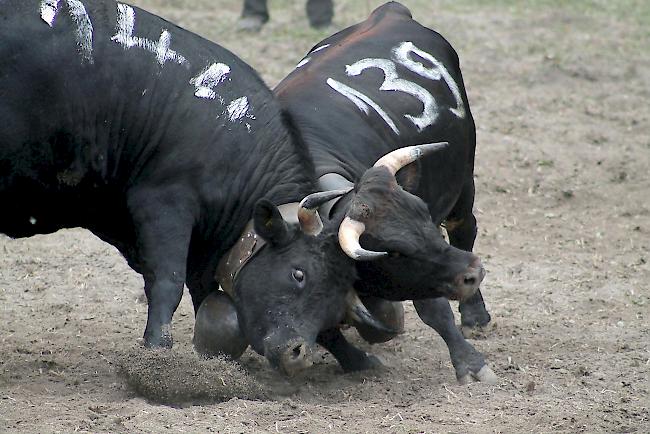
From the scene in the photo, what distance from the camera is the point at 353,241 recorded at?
5.40 metres

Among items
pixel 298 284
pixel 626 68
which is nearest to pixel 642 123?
pixel 626 68

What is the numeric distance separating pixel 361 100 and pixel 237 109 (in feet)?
2.57

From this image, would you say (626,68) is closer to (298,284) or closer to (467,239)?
(467,239)

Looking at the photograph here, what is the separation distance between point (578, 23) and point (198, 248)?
8.82 m

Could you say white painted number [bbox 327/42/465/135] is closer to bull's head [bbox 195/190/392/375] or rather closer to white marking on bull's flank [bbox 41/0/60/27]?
bull's head [bbox 195/190/392/375]

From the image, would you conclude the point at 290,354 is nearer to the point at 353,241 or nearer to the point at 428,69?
the point at 353,241

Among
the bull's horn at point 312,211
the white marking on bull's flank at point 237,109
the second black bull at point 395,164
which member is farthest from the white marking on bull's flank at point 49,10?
the bull's horn at point 312,211

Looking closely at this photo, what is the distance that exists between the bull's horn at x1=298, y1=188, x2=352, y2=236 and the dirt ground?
73 cm

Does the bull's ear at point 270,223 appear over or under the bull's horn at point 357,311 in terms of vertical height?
over

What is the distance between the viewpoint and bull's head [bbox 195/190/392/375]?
5539mm

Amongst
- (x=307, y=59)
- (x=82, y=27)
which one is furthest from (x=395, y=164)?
(x=82, y=27)

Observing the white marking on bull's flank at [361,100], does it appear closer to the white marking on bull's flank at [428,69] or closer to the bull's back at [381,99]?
the bull's back at [381,99]

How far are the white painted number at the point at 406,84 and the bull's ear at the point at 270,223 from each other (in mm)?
1086

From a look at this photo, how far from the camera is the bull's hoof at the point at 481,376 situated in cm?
611
